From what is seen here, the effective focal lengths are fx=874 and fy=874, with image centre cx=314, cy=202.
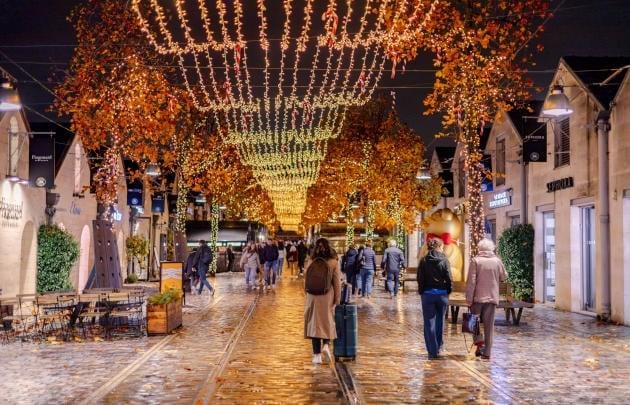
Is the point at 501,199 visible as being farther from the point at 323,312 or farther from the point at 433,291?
the point at 323,312

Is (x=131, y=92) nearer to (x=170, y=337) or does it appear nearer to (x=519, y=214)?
(x=170, y=337)

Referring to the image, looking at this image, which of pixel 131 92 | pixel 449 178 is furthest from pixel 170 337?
pixel 449 178

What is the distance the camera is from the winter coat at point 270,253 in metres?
36.7

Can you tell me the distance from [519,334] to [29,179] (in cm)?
1511

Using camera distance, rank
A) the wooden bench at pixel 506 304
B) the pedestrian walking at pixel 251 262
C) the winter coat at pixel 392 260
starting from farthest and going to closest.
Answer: the pedestrian walking at pixel 251 262
the winter coat at pixel 392 260
the wooden bench at pixel 506 304

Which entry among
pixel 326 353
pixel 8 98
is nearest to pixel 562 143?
pixel 326 353

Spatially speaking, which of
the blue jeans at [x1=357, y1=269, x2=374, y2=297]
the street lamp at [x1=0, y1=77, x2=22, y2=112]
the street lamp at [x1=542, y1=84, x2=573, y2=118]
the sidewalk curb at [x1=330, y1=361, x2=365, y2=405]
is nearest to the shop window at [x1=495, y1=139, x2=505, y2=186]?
the blue jeans at [x1=357, y1=269, x2=374, y2=297]

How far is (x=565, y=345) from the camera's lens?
16.5 meters

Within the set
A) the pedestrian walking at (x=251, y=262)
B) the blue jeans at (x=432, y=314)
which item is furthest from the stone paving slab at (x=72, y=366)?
the pedestrian walking at (x=251, y=262)

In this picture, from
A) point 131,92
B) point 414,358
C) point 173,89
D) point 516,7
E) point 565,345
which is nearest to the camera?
point 414,358

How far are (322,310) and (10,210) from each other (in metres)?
14.4

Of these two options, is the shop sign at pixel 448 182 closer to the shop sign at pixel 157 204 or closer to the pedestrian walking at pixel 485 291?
the shop sign at pixel 157 204

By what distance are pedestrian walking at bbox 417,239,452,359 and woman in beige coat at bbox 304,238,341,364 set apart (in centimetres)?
153

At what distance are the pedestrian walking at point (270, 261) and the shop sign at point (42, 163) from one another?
1270 cm
